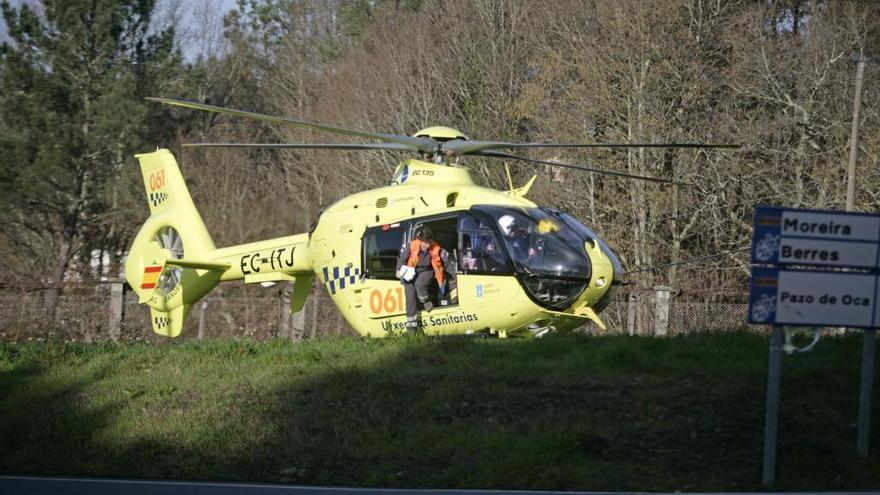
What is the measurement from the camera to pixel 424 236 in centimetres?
1703

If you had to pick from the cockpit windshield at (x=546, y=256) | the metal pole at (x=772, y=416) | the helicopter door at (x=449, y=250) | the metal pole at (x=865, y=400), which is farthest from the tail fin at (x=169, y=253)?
the metal pole at (x=865, y=400)

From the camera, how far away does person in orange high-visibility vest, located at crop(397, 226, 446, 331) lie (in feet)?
55.2

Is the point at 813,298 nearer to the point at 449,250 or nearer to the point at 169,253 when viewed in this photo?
the point at 449,250

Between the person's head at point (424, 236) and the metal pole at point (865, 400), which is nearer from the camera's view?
the metal pole at point (865, 400)

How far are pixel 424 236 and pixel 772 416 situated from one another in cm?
775

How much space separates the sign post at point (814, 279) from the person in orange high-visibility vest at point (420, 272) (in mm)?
7007

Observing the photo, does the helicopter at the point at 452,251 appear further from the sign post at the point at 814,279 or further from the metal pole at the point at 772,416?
the metal pole at the point at 772,416

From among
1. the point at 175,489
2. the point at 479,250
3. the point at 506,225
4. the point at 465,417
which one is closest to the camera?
the point at 175,489

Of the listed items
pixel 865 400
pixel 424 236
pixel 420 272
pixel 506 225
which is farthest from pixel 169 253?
pixel 865 400

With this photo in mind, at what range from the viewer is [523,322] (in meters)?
16.5

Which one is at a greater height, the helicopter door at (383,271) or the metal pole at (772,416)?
the helicopter door at (383,271)

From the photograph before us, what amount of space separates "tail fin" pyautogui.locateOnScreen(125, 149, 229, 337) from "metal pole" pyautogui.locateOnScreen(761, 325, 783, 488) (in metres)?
13.1

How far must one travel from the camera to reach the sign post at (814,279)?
33.9 feet

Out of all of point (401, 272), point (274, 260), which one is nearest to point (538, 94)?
point (274, 260)
